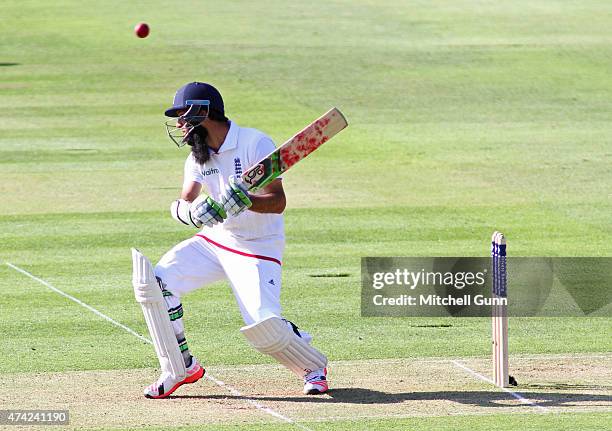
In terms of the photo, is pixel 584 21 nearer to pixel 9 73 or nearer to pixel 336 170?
pixel 9 73

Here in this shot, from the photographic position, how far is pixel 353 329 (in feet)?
34.9

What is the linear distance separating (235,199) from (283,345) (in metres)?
0.99

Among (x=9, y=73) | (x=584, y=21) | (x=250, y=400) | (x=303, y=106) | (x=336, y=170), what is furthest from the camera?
(x=584, y=21)

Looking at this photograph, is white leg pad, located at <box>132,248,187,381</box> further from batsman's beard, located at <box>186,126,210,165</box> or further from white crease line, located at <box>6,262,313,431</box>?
batsman's beard, located at <box>186,126,210,165</box>

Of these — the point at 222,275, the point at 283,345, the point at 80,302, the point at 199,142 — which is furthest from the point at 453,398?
the point at 80,302

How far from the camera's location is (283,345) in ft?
27.5

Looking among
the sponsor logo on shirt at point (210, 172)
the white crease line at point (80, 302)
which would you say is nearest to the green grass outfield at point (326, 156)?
the white crease line at point (80, 302)

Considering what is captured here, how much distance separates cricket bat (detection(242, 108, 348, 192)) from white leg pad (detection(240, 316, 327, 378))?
878mm

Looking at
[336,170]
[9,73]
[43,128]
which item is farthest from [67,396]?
[9,73]

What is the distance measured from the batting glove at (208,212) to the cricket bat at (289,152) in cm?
24

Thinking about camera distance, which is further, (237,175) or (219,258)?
(219,258)

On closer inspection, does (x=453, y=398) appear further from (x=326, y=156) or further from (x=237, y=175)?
(x=326, y=156)

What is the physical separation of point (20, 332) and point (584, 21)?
90.7ft

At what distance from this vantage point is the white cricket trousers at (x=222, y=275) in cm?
848
